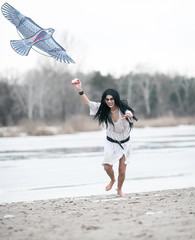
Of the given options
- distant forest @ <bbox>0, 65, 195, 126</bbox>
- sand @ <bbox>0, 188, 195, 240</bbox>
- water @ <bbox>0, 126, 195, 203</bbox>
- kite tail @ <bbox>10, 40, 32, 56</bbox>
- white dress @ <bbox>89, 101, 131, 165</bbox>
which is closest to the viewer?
sand @ <bbox>0, 188, 195, 240</bbox>

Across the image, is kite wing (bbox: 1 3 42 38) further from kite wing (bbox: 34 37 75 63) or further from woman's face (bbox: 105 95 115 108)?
woman's face (bbox: 105 95 115 108)

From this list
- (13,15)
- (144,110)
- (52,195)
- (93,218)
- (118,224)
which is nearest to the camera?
(118,224)

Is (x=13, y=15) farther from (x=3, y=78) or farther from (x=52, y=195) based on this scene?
(x=3, y=78)

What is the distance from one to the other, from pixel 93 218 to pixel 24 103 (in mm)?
45903

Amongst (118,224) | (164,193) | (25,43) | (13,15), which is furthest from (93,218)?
(13,15)

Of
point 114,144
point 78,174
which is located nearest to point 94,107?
point 114,144

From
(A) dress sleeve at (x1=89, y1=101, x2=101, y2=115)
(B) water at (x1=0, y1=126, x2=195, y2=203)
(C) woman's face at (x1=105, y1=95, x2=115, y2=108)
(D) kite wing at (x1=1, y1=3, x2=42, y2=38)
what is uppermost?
(D) kite wing at (x1=1, y1=3, x2=42, y2=38)

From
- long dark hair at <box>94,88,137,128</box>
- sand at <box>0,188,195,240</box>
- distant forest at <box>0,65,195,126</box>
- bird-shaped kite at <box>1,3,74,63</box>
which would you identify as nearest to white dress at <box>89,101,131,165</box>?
long dark hair at <box>94,88,137,128</box>

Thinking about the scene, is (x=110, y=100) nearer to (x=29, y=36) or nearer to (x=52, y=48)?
(x=52, y=48)

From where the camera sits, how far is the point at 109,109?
5.97m

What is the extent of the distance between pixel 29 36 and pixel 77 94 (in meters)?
42.0

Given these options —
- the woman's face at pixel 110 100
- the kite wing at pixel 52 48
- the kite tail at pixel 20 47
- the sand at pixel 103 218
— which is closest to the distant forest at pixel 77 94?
the kite wing at pixel 52 48

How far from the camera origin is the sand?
144 inches

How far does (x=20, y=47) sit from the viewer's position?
572 cm
